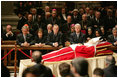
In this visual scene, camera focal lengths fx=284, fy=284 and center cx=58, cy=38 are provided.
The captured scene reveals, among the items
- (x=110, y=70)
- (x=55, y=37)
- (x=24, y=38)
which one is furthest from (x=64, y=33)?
(x=110, y=70)

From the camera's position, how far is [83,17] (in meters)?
10.6

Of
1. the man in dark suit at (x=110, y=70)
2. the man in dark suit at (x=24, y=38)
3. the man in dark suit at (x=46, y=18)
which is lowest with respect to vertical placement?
the man in dark suit at (x=110, y=70)

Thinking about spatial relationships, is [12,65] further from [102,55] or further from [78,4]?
[78,4]

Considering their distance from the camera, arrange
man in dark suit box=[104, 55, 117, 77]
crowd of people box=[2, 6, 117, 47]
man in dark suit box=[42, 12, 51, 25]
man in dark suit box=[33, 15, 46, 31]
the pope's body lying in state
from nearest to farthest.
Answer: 1. man in dark suit box=[104, 55, 117, 77]
2. the pope's body lying in state
3. crowd of people box=[2, 6, 117, 47]
4. man in dark suit box=[33, 15, 46, 31]
5. man in dark suit box=[42, 12, 51, 25]

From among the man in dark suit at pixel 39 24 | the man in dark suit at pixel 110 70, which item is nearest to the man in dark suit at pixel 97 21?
the man in dark suit at pixel 39 24

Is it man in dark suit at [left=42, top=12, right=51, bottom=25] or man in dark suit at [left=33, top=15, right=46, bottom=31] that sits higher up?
man in dark suit at [left=42, top=12, right=51, bottom=25]

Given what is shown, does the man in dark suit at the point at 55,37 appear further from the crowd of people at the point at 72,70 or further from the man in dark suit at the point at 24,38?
the crowd of people at the point at 72,70

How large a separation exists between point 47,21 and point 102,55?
13.2 feet

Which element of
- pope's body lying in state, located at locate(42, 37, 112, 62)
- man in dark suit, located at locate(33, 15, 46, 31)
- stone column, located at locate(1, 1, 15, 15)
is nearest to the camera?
pope's body lying in state, located at locate(42, 37, 112, 62)

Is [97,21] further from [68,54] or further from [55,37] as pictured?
[68,54]

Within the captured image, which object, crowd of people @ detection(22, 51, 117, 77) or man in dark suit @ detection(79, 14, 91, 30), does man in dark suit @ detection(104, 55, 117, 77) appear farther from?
man in dark suit @ detection(79, 14, 91, 30)

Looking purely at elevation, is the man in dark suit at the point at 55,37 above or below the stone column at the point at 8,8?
below

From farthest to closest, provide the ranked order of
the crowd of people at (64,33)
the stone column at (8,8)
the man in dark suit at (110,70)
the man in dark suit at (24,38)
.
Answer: the stone column at (8,8), the man in dark suit at (24,38), the man in dark suit at (110,70), the crowd of people at (64,33)

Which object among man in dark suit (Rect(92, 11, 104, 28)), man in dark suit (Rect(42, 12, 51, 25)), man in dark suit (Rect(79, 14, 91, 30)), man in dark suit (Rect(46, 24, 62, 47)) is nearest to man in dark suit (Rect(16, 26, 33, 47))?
man in dark suit (Rect(46, 24, 62, 47))
